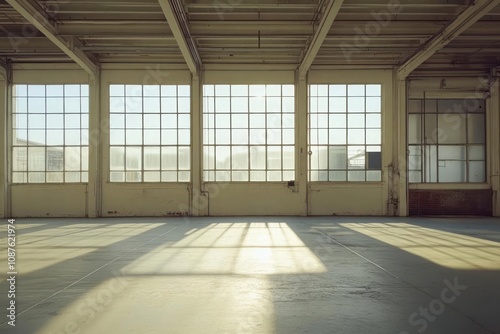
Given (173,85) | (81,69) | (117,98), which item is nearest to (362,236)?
(173,85)

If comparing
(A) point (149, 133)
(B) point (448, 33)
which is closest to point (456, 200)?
(B) point (448, 33)

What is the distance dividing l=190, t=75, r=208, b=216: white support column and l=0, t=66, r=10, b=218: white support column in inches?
256

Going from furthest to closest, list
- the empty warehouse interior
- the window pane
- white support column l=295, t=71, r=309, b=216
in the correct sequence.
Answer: the window pane → white support column l=295, t=71, r=309, b=216 → the empty warehouse interior

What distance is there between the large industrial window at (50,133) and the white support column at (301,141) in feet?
24.8

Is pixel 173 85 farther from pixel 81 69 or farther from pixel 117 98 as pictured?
pixel 81 69

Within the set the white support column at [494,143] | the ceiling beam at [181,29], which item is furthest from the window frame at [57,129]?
the white support column at [494,143]

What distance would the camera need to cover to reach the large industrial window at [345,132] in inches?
619

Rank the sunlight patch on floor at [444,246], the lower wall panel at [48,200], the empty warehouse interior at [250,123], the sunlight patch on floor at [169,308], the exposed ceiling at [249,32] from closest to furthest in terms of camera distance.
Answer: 1. the sunlight patch on floor at [169,308]
2. the sunlight patch on floor at [444,246]
3. the exposed ceiling at [249,32]
4. the empty warehouse interior at [250,123]
5. the lower wall panel at [48,200]

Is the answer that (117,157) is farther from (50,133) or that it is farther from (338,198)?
(338,198)

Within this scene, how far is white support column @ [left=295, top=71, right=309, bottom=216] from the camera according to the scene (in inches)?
608

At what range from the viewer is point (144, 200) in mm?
15375

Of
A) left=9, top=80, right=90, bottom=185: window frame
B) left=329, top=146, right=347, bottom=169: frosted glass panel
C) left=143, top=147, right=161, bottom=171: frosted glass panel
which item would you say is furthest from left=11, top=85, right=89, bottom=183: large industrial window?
left=329, top=146, right=347, bottom=169: frosted glass panel

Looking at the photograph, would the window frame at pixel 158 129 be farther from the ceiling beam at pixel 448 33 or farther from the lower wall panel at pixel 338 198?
the ceiling beam at pixel 448 33

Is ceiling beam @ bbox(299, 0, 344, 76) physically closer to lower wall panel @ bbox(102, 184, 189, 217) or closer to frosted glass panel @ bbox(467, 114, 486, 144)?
lower wall panel @ bbox(102, 184, 189, 217)
